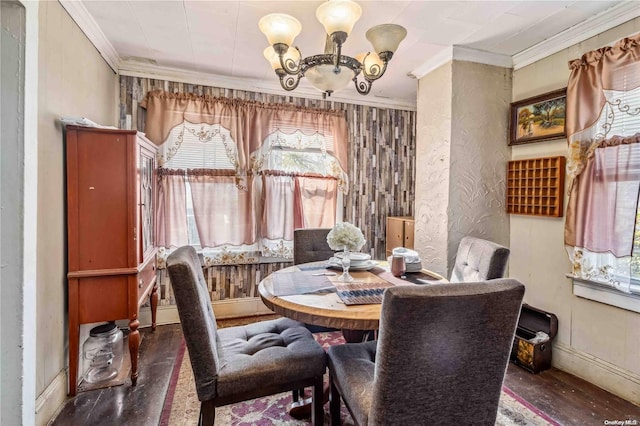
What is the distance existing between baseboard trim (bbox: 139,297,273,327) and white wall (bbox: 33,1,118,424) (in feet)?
3.32

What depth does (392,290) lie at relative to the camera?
98 centimetres

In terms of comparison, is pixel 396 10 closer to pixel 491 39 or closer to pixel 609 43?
pixel 491 39


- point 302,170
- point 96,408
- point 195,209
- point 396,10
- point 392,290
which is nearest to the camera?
point 392,290

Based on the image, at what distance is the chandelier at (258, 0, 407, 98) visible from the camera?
144 centimetres

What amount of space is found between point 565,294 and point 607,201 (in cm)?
76

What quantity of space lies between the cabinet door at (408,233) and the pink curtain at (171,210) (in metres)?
2.24

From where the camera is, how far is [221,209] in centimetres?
315

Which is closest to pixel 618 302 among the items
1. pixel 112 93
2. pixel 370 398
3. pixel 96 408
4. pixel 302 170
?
pixel 370 398

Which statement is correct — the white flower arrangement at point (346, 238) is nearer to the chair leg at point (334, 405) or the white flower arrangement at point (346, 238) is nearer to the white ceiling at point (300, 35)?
the chair leg at point (334, 405)

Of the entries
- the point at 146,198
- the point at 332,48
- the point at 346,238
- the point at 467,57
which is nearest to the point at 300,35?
the point at 332,48

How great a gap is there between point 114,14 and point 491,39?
107 inches

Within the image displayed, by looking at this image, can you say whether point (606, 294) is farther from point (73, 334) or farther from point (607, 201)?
point (73, 334)

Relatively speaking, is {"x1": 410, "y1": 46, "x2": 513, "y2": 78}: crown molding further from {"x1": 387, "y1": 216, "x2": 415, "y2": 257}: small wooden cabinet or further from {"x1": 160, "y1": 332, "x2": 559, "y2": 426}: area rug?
{"x1": 160, "y1": 332, "x2": 559, "y2": 426}: area rug

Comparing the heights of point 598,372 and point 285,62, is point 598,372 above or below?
below
